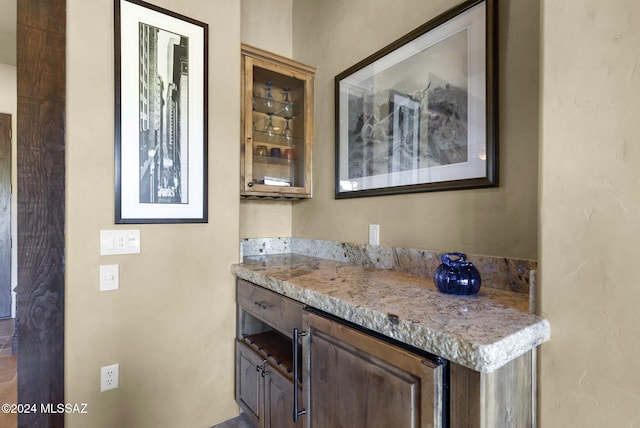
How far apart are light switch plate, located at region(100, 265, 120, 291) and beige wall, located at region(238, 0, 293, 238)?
34.5 inches

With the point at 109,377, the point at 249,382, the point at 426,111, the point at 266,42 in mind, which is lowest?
the point at 249,382

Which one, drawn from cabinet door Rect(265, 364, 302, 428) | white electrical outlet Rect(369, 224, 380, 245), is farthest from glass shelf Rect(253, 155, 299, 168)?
cabinet door Rect(265, 364, 302, 428)

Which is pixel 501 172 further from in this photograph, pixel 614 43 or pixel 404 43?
pixel 404 43

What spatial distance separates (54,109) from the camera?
1.35m

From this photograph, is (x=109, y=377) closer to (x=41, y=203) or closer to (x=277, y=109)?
(x=41, y=203)

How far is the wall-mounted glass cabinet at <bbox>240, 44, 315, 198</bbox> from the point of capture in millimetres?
1915

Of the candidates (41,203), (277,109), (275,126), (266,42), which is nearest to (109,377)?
(41,203)

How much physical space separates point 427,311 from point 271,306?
0.80 metres

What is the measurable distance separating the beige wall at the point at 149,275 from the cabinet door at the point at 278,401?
419 mm

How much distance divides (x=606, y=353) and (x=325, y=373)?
0.79 m

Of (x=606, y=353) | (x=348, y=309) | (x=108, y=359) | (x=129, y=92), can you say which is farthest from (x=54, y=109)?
(x=606, y=353)

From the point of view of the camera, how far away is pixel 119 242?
146 cm

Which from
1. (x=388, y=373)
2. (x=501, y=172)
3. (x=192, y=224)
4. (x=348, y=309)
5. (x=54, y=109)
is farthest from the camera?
(x=192, y=224)

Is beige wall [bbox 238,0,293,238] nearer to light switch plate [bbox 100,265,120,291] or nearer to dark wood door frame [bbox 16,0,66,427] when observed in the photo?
light switch plate [bbox 100,265,120,291]
